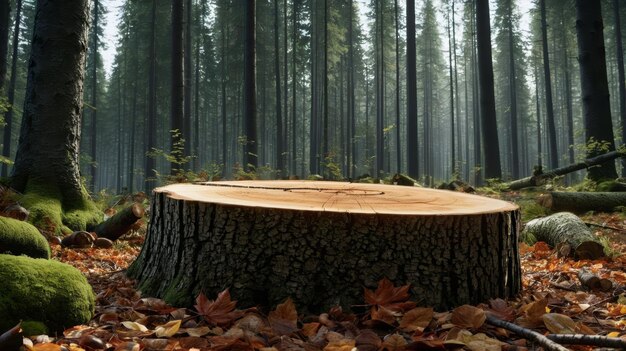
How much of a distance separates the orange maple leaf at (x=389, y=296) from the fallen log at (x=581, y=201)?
523cm

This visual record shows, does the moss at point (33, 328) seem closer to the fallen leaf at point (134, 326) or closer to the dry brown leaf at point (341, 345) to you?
the fallen leaf at point (134, 326)

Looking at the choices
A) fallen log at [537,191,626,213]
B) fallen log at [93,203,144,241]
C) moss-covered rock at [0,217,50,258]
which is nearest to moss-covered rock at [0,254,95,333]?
moss-covered rock at [0,217,50,258]

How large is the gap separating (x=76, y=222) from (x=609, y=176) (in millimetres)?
10066

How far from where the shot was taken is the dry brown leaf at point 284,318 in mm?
1773

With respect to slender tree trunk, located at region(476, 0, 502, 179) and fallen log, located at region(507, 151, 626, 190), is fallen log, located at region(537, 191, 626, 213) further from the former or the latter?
slender tree trunk, located at region(476, 0, 502, 179)

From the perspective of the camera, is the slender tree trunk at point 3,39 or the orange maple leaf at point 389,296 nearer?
the orange maple leaf at point 389,296

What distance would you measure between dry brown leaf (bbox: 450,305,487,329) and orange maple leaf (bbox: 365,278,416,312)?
200 millimetres

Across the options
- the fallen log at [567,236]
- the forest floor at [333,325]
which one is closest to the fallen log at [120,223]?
the forest floor at [333,325]

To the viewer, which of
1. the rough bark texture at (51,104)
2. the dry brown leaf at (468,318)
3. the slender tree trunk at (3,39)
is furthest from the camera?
the slender tree trunk at (3,39)

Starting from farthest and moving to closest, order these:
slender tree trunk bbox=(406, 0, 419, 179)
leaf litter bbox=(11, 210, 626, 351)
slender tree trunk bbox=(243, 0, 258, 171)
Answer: slender tree trunk bbox=(406, 0, 419, 179), slender tree trunk bbox=(243, 0, 258, 171), leaf litter bbox=(11, 210, 626, 351)

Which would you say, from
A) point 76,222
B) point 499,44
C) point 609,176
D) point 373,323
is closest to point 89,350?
point 373,323

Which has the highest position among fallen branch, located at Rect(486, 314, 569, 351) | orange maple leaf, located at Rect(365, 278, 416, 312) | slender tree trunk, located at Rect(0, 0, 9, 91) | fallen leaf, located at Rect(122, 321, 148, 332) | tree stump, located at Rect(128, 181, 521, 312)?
slender tree trunk, located at Rect(0, 0, 9, 91)

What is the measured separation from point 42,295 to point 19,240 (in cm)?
147

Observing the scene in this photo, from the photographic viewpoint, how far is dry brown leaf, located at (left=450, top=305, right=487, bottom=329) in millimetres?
1826
